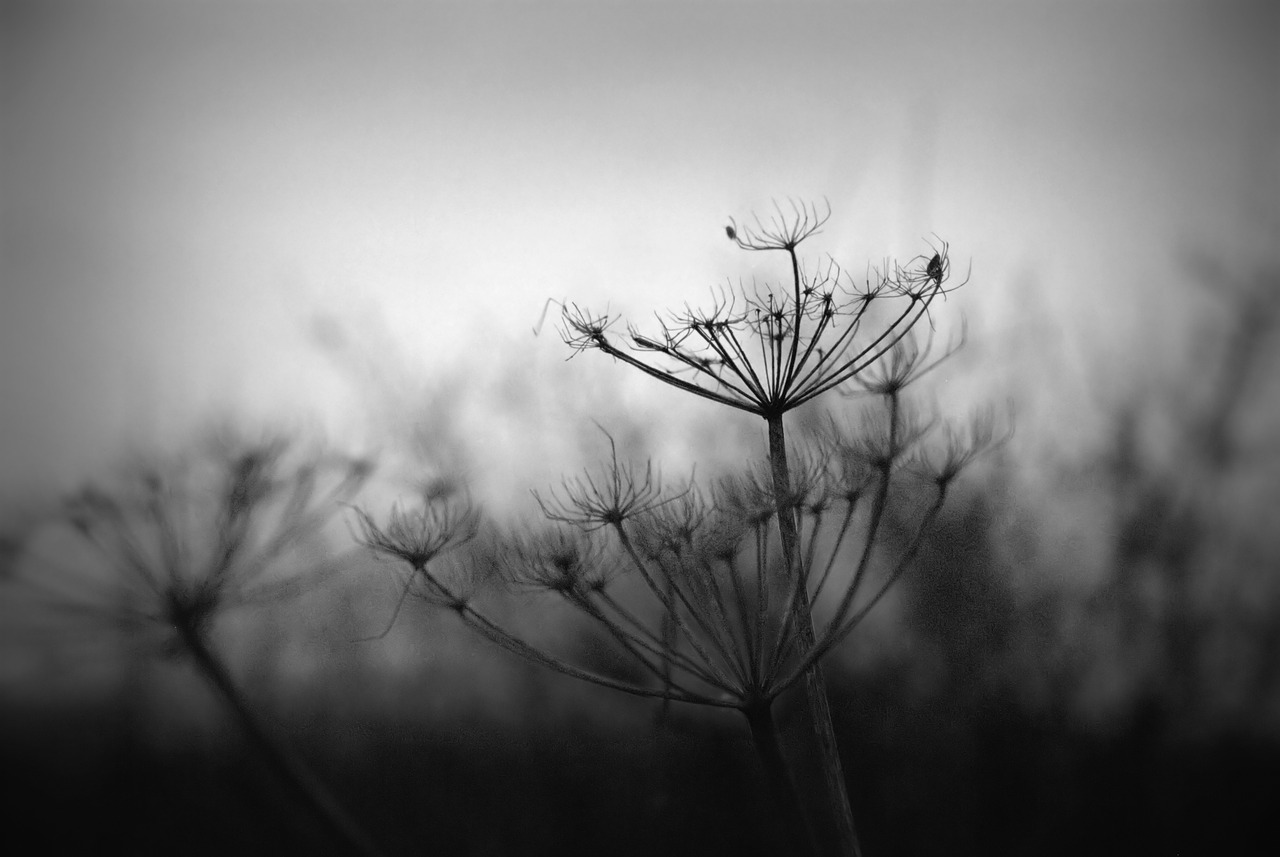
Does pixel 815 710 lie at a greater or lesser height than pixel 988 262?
lesser

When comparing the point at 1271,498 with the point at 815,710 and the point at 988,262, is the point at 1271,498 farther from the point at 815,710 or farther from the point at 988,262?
the point at 815,710

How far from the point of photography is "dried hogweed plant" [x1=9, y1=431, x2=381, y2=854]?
125 inches

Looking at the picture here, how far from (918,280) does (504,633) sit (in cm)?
196

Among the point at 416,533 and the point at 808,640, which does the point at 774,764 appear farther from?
the point at 416,533

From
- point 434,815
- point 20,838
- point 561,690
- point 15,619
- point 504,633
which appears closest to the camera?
point 504,633

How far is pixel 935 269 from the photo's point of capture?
2.72 meters

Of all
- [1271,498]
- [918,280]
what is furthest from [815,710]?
[1271,498]

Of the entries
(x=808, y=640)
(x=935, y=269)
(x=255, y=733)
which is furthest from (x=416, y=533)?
(x=935, y=269)

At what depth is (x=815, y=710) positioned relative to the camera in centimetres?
274

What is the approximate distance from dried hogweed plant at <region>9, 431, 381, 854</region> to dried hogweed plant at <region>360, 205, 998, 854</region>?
0.80 metres

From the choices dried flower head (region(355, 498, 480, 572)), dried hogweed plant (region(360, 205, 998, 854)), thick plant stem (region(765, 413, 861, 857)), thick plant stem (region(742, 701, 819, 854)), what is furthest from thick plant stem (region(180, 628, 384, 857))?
thick plant stem (region(765, 413, 861, 857))

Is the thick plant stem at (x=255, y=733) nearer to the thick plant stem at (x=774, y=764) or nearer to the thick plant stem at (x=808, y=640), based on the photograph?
the thick plant stem at (x=774, y=764)

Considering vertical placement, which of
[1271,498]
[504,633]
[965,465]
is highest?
[1271,498]

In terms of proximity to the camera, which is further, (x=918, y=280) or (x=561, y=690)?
(x=561, y=690)
